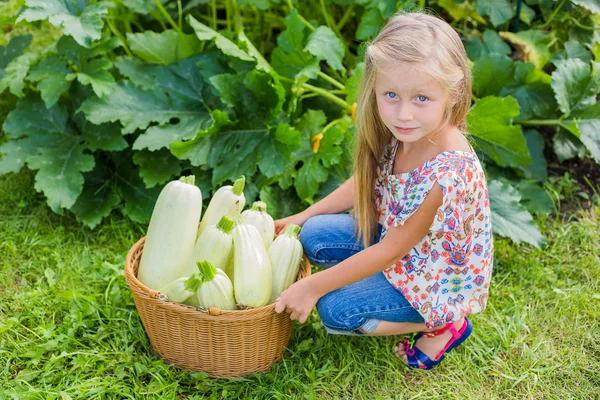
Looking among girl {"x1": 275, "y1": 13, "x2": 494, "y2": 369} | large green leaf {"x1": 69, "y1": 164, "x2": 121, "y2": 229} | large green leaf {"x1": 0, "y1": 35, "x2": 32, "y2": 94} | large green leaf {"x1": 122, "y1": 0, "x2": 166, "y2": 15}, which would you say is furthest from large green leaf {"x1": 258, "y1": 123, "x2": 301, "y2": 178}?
large green leaf {"x1": 0, "y1": 35, "x2": 32, "y2": 94}

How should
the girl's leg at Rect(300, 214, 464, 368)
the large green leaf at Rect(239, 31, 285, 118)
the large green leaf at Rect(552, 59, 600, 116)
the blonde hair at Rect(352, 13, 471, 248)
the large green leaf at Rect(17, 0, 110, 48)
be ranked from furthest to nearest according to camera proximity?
the large green leaf at Rect(552, 59, 600, 116)
the large green leaf at Rect(239, 31, 285, 118)
the large green leaf at Rect(17, 0, 110, 48)
the girl's leg at Rect(300, 214, 464, 368)
the blonde hair at Rect(352, 13, 471, 248)

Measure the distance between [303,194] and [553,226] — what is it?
1.17 metres

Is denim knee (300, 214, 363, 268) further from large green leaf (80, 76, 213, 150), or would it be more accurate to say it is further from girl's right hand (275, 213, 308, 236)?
large green leaf (80, 76, 213, 150)

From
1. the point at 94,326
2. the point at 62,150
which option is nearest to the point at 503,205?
the point at 94,326

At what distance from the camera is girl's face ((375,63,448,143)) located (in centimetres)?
187

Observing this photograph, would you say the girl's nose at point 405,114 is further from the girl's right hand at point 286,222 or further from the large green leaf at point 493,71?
the large green leaf at point 493,71

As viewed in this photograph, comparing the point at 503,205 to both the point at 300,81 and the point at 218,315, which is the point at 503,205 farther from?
the point at 218,315

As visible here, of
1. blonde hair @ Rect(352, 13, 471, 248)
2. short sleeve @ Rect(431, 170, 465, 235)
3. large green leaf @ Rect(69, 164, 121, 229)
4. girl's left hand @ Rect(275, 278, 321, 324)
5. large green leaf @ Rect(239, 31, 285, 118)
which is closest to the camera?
blonde hair @ Rect(352, 13, 471, 248)

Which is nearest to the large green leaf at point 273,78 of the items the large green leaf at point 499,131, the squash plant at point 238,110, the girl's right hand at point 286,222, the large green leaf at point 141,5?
the squash plant at point 238,110

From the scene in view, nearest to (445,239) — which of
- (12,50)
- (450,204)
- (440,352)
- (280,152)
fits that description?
(450,204)

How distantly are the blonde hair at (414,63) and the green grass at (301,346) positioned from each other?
0.69 metres

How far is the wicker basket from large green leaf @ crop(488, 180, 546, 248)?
99 cm

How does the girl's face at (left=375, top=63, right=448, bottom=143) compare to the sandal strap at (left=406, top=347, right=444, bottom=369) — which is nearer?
the girl's face at (left=375, top=63, right=448, bottom=143)

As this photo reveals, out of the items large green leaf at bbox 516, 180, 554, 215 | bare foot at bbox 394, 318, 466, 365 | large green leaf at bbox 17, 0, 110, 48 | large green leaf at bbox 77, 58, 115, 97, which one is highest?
large green leaf at bbox 17, 0, 110, 48
